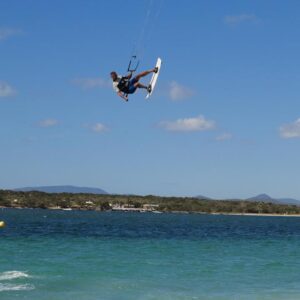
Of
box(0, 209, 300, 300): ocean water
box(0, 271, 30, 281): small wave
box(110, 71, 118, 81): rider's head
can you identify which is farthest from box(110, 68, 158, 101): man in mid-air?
box(0, 271, 30, 281): small wave

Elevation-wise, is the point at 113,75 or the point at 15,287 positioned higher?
the point at 113,75

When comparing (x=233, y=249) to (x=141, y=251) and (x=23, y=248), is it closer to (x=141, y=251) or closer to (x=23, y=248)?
(x=141, y=251)

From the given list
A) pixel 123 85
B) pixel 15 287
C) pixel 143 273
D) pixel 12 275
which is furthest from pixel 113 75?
pixel 143 273

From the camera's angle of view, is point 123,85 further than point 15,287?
No

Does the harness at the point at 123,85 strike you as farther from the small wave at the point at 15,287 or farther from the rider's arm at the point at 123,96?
the small wave at the point at 15,287

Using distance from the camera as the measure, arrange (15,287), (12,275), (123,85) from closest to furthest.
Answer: (123,85) < (15,287) < (12,275)

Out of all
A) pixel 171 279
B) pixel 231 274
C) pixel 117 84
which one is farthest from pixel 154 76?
pixel 231 274

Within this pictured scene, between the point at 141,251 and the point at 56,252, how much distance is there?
5.83 meters

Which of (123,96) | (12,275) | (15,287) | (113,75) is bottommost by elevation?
(15,287)

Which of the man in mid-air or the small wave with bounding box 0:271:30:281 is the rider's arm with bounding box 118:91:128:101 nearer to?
the man in mid-air

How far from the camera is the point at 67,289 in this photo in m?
23.1

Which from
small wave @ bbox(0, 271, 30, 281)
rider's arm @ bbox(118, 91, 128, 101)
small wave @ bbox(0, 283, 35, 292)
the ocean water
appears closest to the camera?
rider's arm @ bbox(118, 91, 128, 101)

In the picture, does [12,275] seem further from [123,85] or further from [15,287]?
[123,85]

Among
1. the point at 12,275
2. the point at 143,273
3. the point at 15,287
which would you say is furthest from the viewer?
the point at 143,273
